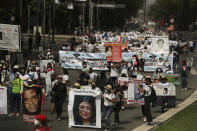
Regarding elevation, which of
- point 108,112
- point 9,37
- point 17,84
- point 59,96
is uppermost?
point 9,37

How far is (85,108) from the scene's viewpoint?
17.6 m

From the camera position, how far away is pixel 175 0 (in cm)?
14938

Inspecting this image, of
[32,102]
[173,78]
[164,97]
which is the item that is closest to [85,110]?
[32,102]

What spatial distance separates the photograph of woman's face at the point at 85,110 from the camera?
17516 mm

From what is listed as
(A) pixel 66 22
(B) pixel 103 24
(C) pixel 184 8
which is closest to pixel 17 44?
(A) pixel 66 22

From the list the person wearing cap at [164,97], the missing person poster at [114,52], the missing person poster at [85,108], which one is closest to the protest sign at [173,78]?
the missing person poster at [114,52]

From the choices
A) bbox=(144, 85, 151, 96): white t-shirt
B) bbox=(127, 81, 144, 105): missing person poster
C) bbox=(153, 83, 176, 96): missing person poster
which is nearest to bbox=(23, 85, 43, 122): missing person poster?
bbox=(144, 85, 151, 96): white t-shirt

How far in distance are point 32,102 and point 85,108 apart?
184cm

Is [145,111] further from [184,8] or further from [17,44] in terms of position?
[184,8]

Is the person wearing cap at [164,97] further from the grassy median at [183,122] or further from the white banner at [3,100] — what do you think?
the white banner at [3,100]

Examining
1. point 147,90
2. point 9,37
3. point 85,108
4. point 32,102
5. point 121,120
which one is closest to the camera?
point 85,108

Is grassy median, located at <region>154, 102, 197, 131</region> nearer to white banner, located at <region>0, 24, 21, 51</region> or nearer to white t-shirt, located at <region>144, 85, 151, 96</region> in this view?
white t-shirt, located at <region>144, 85, 151, 96</region>

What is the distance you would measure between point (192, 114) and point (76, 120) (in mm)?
5448

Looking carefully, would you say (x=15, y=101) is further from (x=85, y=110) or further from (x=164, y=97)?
(x=164, y=97)
